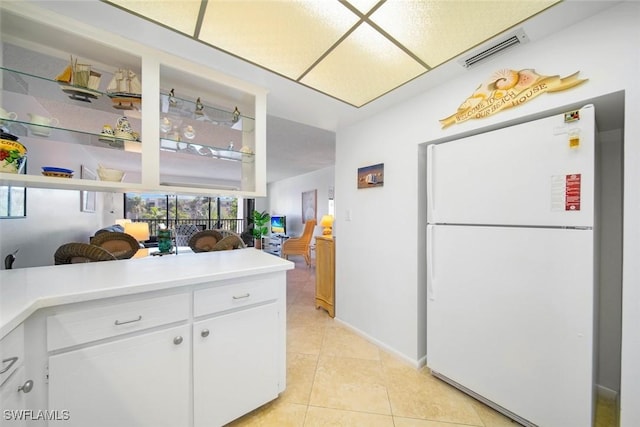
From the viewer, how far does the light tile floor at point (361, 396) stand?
130cm

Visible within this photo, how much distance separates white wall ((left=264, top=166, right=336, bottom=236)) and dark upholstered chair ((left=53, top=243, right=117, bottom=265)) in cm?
462

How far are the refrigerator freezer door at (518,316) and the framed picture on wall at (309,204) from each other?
15.7 ft

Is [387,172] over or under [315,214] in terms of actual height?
over

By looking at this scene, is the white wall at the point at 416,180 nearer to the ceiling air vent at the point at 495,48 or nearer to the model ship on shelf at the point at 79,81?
the ceiling air vent at the point at 495,48

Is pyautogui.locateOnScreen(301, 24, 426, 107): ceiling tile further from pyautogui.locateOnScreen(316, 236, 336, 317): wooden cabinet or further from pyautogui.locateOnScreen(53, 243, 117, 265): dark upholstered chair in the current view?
pyautogui.locateOnScreen(53, 243, 117, 265): dark upholstered chair

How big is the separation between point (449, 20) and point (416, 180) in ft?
3.14

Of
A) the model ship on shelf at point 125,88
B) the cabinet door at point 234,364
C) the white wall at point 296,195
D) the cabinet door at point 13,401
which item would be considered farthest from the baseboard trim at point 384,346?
the white wall at point 296,195

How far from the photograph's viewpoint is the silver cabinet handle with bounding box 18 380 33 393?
75cm

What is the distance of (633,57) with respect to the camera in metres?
0.97

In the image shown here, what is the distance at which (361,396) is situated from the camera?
1.48 meters

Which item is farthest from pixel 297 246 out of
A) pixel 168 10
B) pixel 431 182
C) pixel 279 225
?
pixel 168 10

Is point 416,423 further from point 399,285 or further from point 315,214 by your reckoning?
point 315,214

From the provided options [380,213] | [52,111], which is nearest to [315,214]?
[380,213]

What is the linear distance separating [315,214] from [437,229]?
476 cm
